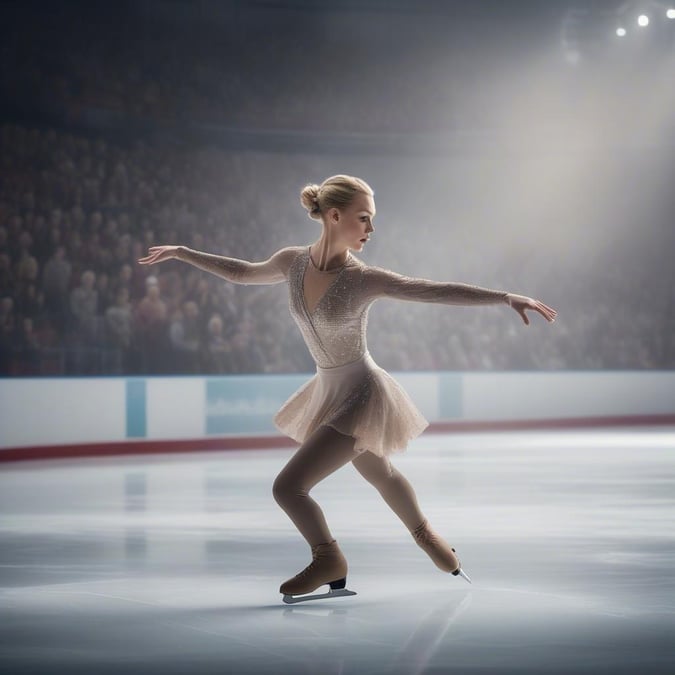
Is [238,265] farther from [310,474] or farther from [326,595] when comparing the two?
[326,595]

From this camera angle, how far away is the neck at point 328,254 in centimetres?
558

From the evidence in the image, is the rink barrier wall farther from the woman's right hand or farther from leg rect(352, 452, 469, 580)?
leg rect(352, 452, 469, 580)

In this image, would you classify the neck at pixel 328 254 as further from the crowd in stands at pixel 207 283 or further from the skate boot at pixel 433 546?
the crowd in stands at pixel 207 283

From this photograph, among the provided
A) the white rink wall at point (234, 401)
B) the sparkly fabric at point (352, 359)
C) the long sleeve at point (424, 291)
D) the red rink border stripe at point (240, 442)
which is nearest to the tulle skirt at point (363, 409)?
the sparkly fabric at point (352, 359)

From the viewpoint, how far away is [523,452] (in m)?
15.8

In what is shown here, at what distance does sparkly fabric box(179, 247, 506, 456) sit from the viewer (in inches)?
214

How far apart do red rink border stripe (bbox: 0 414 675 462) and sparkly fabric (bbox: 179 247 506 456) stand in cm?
996

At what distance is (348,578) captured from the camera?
251 inches

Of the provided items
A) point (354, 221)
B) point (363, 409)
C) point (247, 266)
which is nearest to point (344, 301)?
point (354, 221)

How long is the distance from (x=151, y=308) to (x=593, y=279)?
392 inches

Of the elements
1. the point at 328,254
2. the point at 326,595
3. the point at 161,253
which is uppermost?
the point at 161,253

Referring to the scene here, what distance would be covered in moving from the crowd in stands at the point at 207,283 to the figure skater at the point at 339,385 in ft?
35.9

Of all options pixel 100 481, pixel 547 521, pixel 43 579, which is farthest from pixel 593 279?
pixel 43 579

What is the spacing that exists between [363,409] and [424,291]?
0.55m
